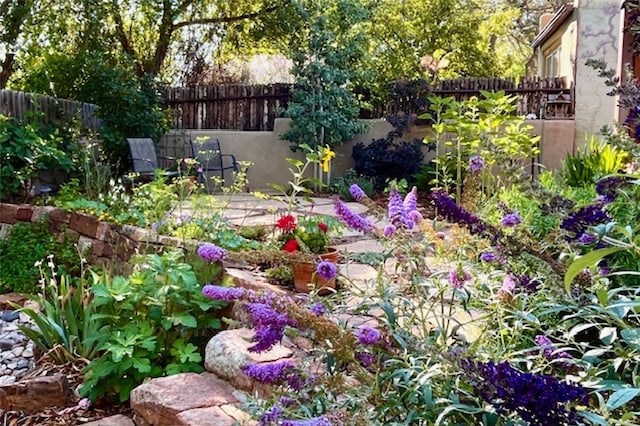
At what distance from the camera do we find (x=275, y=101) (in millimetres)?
8867

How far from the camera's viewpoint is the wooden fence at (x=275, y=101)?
26.6ft

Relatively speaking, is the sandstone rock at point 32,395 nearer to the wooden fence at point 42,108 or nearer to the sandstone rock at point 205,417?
the sandstone rock at point 205,417

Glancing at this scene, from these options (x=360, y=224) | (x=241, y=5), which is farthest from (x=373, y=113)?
(x=360, y=224)

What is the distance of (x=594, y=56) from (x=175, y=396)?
696 centimetres

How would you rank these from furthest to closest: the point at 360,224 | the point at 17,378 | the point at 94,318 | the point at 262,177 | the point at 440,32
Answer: the point at 440,32, the point at 262,177, the point at 17,378, the point at 94,318, the point at 360,224

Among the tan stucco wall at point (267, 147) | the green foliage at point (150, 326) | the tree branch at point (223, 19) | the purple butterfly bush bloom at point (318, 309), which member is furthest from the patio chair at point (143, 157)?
the purple butterfly bush bloom at point (318, 309)

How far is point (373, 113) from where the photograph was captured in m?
8.47

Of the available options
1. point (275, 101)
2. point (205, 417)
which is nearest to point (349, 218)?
point (205, 417)

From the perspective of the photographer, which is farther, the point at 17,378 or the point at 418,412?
the point at 17,378

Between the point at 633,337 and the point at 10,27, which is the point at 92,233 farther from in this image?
the point at 10,27

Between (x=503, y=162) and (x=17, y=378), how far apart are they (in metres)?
2.91

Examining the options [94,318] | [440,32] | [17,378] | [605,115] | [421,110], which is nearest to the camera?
[94,318]

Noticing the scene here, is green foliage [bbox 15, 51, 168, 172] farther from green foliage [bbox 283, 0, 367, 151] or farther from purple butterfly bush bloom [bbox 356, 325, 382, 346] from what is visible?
purple butterfly bush bloom [bbox 356, 325, 382, 346]

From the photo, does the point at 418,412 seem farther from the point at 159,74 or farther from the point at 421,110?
the point at 159,74
